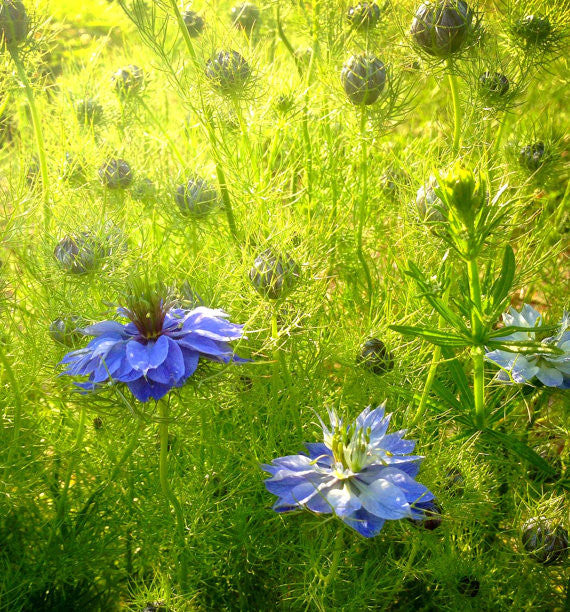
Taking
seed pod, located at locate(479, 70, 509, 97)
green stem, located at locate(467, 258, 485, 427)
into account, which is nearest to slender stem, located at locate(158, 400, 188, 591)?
green stem, located at locate(467, 258, 485, 427)

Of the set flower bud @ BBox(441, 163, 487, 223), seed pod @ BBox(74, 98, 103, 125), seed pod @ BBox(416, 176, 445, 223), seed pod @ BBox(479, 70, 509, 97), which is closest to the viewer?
flower bud @ BBox(441, 163, 487, 223)

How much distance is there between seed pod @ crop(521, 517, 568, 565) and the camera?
106 centimetres

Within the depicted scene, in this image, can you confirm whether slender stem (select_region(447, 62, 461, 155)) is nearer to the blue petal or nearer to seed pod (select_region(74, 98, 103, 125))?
the blue petal

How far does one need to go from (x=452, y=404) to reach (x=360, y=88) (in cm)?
61

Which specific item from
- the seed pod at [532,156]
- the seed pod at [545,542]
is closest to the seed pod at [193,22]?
the seed pod at [532,156]

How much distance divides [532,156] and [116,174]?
36.5 inches

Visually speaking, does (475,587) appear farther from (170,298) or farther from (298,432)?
(170,298)

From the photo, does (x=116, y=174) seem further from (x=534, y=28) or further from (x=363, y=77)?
(x=534, y=28)

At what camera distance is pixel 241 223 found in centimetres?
136

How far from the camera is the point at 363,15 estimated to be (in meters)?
1.38

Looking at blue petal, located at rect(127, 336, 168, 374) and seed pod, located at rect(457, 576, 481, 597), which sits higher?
blue petal, located at rect(127, 336, 168, 374)

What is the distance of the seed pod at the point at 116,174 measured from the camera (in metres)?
1.42

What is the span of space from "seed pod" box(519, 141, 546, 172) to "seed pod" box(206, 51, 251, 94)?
24.8 inches

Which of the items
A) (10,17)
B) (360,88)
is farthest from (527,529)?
(10,17)
